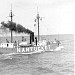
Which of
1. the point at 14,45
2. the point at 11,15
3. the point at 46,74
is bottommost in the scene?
the point at 46,74

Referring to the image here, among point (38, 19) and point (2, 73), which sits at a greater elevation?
point (38, 19)

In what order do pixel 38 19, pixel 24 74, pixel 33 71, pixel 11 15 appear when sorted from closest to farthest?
pixel 24 74 → pixel 33 71 → pixel 11 15 → pixel 38 19

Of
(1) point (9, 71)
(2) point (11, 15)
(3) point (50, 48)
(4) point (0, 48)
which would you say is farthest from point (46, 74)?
(3) point (50, 48)

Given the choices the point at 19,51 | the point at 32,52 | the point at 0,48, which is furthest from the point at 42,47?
the point at 0,48

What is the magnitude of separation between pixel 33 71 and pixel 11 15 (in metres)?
26.3

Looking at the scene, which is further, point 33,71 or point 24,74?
point 33,71

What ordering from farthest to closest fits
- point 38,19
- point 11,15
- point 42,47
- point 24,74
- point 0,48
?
point 38,19
point 42,47
point 11,15
point 0,48
point 24,74

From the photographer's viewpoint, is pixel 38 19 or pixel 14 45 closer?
pixel 14 45

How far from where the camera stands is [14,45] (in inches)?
1955

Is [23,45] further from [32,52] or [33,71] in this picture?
[33,71]

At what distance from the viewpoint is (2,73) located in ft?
88.0

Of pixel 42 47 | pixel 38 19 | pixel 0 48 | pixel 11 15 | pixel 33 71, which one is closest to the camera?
pixel 33 71

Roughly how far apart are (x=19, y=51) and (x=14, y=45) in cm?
230

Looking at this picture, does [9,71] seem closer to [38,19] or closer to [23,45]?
[23,45]
